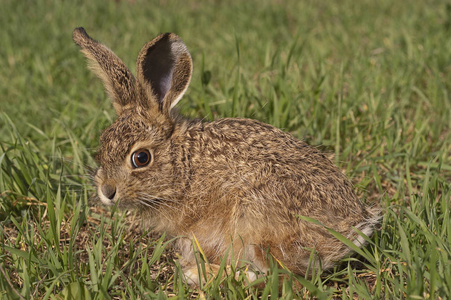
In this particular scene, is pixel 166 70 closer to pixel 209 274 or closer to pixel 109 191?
pixel 109 191

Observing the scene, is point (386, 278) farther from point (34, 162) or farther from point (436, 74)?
point (436, 74)

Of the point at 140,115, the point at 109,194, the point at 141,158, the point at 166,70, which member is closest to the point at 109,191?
the point at 109,194

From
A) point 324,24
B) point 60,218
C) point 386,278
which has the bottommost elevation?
point 324,24

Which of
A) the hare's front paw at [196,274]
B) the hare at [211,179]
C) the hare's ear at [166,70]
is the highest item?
the hare's ear at [166,70]

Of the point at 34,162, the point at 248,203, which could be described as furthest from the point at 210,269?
the point at 34,162

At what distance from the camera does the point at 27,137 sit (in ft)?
14.6

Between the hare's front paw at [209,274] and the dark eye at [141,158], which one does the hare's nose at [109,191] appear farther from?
the hare's front paw at [209,274]

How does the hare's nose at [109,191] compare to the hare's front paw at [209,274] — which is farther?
the hare's nose at [109,191]

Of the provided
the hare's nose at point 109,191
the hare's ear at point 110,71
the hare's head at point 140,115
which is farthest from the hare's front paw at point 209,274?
the hare's ear at point 110,71

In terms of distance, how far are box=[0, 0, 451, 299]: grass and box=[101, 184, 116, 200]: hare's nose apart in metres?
0.21

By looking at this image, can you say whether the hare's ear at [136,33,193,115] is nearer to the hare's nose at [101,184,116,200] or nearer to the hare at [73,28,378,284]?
the hare at [73,28,378,284]

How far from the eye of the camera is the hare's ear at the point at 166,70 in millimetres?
3164

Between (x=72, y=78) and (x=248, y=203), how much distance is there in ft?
12.2

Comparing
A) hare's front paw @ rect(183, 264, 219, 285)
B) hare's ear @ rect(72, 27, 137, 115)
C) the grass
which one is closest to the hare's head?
hare's ear @ rect(72, 27, 137, 115)
